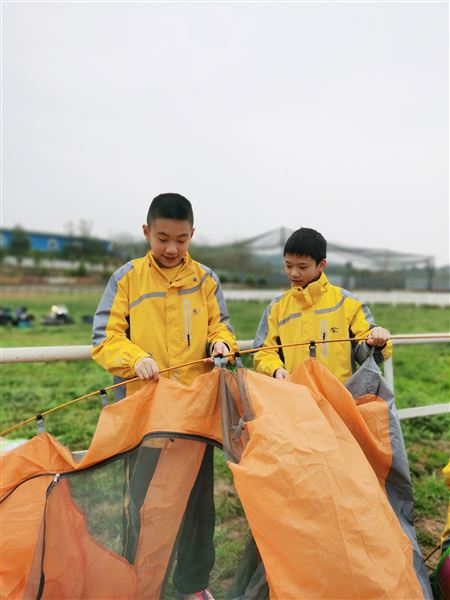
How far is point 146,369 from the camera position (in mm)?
1935

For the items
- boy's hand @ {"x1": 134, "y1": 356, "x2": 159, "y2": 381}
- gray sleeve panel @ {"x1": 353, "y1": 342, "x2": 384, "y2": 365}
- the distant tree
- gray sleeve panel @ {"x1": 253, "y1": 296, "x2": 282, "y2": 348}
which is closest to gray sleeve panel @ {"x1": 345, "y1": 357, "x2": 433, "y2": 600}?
gray sleeve panel @ {"x1": 353, "y1": 342, "x2": 384, "y2": 365}

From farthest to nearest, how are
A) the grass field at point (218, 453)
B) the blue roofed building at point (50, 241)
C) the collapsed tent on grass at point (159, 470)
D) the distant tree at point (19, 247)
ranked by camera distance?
the blue roofed building at point (50, 241) < the distant tree at point (19, 247) < the grass field at point (218, 453) < the collapsed tent on grass at point (159, 470)

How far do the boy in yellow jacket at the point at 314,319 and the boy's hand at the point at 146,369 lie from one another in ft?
1.97

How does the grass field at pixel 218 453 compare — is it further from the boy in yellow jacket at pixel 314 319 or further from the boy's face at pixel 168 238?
the boy's face at pixel 168 238

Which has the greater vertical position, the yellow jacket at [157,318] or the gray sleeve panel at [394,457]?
the yellow jacket at [157,318]

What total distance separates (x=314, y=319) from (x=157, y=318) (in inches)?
31.6

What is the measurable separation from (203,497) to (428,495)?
1.93 m

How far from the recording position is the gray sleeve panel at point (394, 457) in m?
2.03

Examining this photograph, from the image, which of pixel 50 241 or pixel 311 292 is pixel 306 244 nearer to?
pixel 311 292

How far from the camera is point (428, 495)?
10.7 feet

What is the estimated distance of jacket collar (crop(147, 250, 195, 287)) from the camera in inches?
86.2

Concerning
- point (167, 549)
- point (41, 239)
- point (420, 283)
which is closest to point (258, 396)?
point (167, 549)

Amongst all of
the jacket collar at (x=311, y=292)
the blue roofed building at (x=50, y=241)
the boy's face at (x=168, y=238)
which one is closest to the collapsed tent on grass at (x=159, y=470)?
the jacket collar at (x=311, y=292)

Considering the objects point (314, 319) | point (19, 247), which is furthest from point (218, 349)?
point (19, 247)
